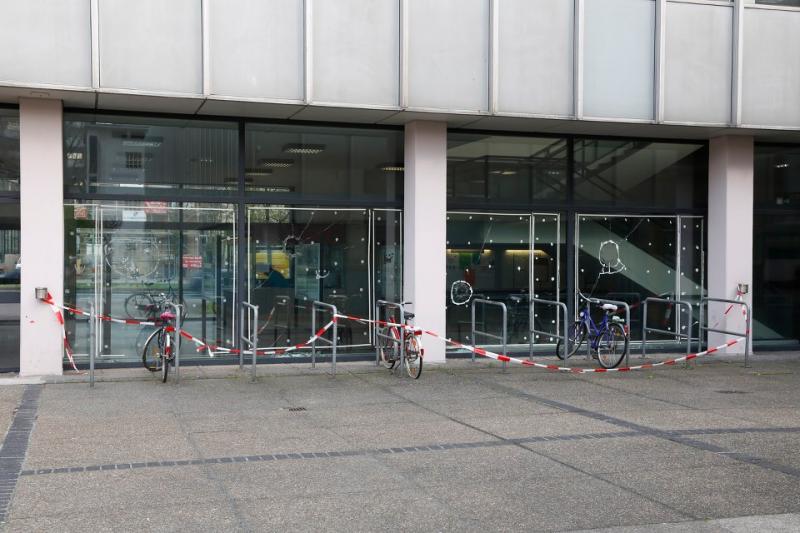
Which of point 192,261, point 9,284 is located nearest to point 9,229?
point 9,284

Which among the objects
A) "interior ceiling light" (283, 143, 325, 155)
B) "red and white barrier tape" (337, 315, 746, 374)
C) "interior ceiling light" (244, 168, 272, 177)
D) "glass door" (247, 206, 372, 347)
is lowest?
"red and white barrier tape" (337, 315, 746, 374)

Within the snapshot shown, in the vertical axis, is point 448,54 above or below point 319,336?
above

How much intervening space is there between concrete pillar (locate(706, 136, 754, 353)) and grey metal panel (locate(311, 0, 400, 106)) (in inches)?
247

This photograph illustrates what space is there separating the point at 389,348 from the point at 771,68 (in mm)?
7662

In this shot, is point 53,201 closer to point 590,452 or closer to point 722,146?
point 590,452

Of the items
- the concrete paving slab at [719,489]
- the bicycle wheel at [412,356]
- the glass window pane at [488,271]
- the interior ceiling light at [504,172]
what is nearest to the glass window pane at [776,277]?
the glass window pane at [488,271]

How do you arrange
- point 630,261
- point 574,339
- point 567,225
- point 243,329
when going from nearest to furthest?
1. point 243,329
2. point 574,339
3. point 567,225
4. point 630,261

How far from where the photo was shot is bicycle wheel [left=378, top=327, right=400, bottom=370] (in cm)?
1301

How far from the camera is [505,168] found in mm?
15023

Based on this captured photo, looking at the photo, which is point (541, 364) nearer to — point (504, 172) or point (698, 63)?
point (504, 172)

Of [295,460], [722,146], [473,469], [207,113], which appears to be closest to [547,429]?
[473,469]

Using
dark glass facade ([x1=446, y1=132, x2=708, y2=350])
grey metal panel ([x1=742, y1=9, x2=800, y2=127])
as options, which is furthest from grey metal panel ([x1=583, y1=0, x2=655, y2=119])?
grey metal panel ([x1=742, y1=9, x2=800, y2=127])

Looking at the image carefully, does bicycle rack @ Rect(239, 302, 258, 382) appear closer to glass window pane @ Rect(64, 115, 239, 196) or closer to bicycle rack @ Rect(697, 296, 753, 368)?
glass window pane @ Rect(64, 115, 239, 196)

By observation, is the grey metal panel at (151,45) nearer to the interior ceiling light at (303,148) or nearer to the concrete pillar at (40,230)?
the concrete pillar at (40,230)
